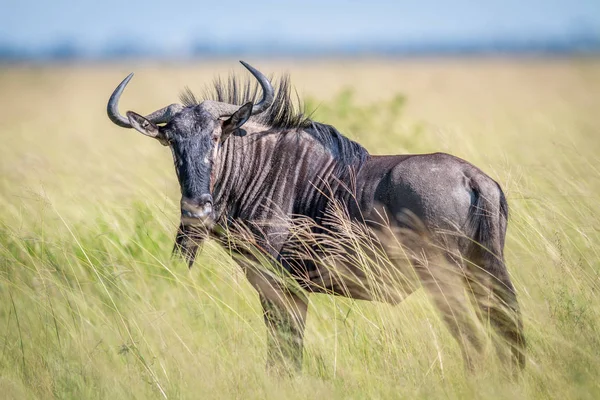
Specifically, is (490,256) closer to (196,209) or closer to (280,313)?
(280,313)

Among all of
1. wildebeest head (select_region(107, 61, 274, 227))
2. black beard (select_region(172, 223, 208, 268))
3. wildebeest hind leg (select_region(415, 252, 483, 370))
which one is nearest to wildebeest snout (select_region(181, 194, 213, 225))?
wildebeest head (select_region(107, 61, 274, 227))

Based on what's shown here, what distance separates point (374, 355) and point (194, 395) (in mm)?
1053

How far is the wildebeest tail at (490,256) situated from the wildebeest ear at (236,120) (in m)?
1.60

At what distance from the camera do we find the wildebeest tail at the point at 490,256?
4152 millimetres

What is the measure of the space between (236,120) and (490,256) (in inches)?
76.2

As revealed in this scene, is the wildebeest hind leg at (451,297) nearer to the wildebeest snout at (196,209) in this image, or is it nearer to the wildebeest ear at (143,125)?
the wildebeest snout at (196,209)

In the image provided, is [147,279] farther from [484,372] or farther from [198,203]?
[484,372]

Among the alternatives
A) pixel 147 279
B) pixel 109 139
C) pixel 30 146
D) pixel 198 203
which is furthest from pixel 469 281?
pixel 109 139

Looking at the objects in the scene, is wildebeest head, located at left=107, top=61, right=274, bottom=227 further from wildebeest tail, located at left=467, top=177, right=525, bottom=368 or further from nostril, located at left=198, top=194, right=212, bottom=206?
wildebeest tail, located at left=467, top=177, right=525, bottom=368

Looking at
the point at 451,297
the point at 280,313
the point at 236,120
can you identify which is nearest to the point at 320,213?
the point at 280,313

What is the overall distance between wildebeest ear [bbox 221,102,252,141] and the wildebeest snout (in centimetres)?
55

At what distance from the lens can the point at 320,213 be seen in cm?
494

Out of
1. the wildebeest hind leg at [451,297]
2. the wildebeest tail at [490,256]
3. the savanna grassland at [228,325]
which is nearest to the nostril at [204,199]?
the savanna grassland at [228,325]

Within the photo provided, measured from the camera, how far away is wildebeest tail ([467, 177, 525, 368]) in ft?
13.6
